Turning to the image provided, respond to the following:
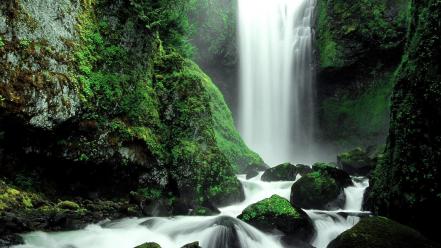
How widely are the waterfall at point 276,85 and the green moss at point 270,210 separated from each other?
57.8ft

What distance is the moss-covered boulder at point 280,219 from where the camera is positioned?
7.73 meters

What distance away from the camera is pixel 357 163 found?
52.7 ft

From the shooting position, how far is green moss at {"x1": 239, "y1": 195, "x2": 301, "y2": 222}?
7.88 meters

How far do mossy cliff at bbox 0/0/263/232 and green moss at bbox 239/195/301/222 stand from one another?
159 cm

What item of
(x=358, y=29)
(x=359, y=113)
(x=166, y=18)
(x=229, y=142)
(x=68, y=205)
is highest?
(x=358, y=29)

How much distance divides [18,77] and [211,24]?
20632 millimetres

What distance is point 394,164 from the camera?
7.79 m

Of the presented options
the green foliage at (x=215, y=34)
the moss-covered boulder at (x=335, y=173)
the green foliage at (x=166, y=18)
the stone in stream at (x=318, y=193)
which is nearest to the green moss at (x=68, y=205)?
the green foliage at (x=166, y=18)

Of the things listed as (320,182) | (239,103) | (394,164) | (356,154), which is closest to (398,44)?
(356,154)

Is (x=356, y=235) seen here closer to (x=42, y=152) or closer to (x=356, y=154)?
(x=42, y=152)

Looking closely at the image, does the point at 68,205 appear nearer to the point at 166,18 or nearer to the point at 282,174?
the point at 166,18

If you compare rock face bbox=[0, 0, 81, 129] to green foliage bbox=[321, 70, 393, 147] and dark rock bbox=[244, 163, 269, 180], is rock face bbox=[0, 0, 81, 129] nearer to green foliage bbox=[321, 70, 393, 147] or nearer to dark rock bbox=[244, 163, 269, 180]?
dark rock bbox=[244, 163, 269, 180]

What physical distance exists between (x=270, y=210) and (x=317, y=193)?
9.15 feet

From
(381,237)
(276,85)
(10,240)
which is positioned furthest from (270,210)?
(276,85)
